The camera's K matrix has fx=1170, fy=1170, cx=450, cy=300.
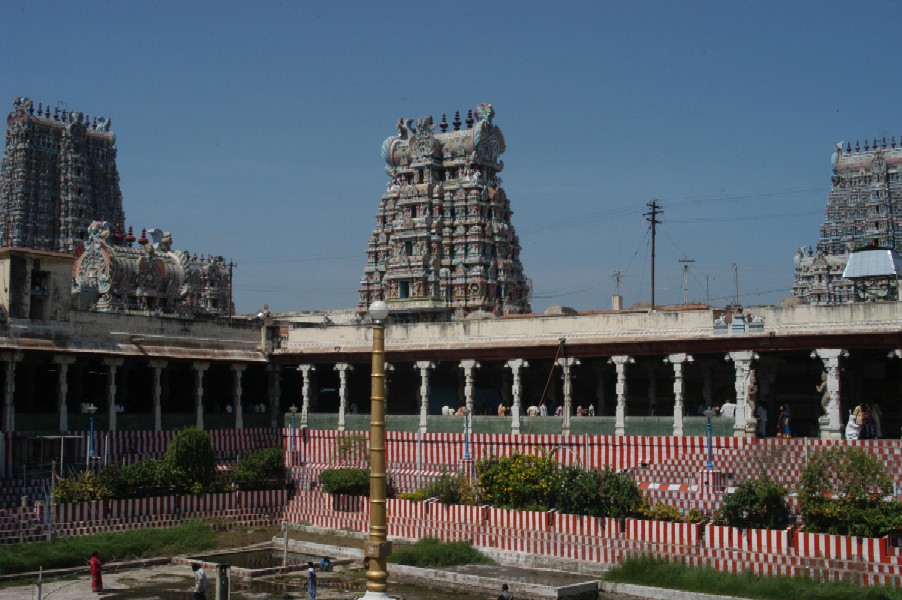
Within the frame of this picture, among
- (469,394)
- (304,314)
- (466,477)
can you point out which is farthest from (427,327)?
(304,314)

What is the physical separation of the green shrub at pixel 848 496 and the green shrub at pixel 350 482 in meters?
14.8

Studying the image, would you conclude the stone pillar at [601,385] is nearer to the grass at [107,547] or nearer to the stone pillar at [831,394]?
the stone pillar at [831,394]

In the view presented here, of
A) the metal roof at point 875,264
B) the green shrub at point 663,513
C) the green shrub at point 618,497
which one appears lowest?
the green shrub at point 663,513

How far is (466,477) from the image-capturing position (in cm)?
3578

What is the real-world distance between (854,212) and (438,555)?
221ft

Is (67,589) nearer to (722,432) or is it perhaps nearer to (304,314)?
(722,432)

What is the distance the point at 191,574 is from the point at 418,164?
121 ft

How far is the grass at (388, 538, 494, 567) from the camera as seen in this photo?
31656 millimetres

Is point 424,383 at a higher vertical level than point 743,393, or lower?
higher

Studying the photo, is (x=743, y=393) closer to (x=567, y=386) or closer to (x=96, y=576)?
(x=567, y=386)

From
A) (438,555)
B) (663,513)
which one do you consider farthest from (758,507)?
(438,555)

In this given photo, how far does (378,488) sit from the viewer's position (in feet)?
56.0

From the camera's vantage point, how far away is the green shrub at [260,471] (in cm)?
4034

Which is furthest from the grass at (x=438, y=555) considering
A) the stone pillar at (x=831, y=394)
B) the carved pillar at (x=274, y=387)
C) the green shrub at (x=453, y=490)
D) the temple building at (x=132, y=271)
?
the temple building at (x=132, y=271)
